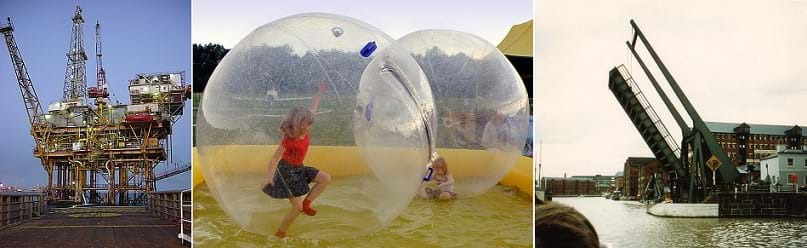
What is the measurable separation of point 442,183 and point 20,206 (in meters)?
2.94

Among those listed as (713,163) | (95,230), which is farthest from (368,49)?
(713,163)

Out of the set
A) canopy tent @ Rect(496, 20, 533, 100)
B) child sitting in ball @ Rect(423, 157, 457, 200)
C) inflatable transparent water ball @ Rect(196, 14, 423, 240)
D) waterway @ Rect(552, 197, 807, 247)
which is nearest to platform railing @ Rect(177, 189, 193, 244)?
inflatable transparent water ball @ Rect(196, 14, 423, 240)

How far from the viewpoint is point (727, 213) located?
482 centimetres

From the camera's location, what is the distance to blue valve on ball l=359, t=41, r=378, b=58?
383cm

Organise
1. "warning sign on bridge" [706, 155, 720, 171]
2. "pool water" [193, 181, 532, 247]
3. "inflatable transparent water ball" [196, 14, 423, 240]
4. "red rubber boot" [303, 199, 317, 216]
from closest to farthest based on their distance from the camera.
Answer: "inflatable transparent water ball" [196, 14, 423, 240]
"red rubber boot" [303, 199, 317, 216]
"pool water" [193, 181, 532, 247]
"warning sign on bridge" [706, 155, 720, 171]

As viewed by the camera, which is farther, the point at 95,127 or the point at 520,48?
the point at 520,48

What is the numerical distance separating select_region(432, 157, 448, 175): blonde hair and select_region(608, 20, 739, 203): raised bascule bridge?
1.41m

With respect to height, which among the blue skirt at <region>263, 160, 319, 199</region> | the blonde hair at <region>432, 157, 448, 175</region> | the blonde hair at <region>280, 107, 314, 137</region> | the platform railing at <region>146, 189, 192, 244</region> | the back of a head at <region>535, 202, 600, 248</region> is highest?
the blonde hair at <region>280, 107, 314, 137</region>

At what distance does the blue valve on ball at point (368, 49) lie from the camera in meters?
3.83

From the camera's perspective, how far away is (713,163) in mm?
4766

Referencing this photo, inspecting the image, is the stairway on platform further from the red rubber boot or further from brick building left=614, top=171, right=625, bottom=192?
the red rubber boot

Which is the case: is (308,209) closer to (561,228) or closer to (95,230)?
(95,230)

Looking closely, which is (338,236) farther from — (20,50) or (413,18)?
(20,50)

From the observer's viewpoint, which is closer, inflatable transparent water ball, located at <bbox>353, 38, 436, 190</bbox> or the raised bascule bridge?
inflatable transparent water ball, located at <bbox>353, 38, 436, 190</bbox>
